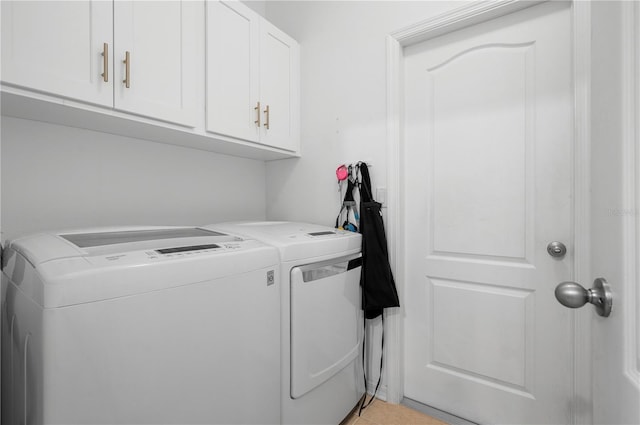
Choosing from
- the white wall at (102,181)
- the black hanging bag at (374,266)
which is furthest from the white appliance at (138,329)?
the black hanging bag at (374,266)

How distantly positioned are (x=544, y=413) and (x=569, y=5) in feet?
5.94

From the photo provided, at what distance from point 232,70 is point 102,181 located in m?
0.83

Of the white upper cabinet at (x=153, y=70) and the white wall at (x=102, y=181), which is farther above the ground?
the white upper cabinet at (x=153, y=70)

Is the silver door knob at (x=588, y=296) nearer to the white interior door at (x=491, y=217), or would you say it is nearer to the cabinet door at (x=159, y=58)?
the white interior door at (x=491, y=217)

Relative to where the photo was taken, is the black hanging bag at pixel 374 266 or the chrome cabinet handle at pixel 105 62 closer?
the chrome cabinet handle at pixel 105 62

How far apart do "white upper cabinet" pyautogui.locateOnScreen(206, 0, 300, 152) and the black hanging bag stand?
699 millimetres

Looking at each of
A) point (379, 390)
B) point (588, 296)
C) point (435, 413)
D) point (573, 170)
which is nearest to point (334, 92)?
point (573, 170)

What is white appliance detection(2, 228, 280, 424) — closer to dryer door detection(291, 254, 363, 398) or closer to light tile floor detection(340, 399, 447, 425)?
dryer door detection(291, 254, 363, 398)

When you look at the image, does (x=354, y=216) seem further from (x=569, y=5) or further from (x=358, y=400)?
(x=569, y=5)

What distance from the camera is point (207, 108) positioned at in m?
1.42

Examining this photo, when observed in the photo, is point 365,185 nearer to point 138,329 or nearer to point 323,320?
point 323,320

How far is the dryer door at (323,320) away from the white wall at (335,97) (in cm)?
32

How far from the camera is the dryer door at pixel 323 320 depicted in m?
1.20

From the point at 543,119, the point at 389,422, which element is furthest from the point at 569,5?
the point at 389,422
